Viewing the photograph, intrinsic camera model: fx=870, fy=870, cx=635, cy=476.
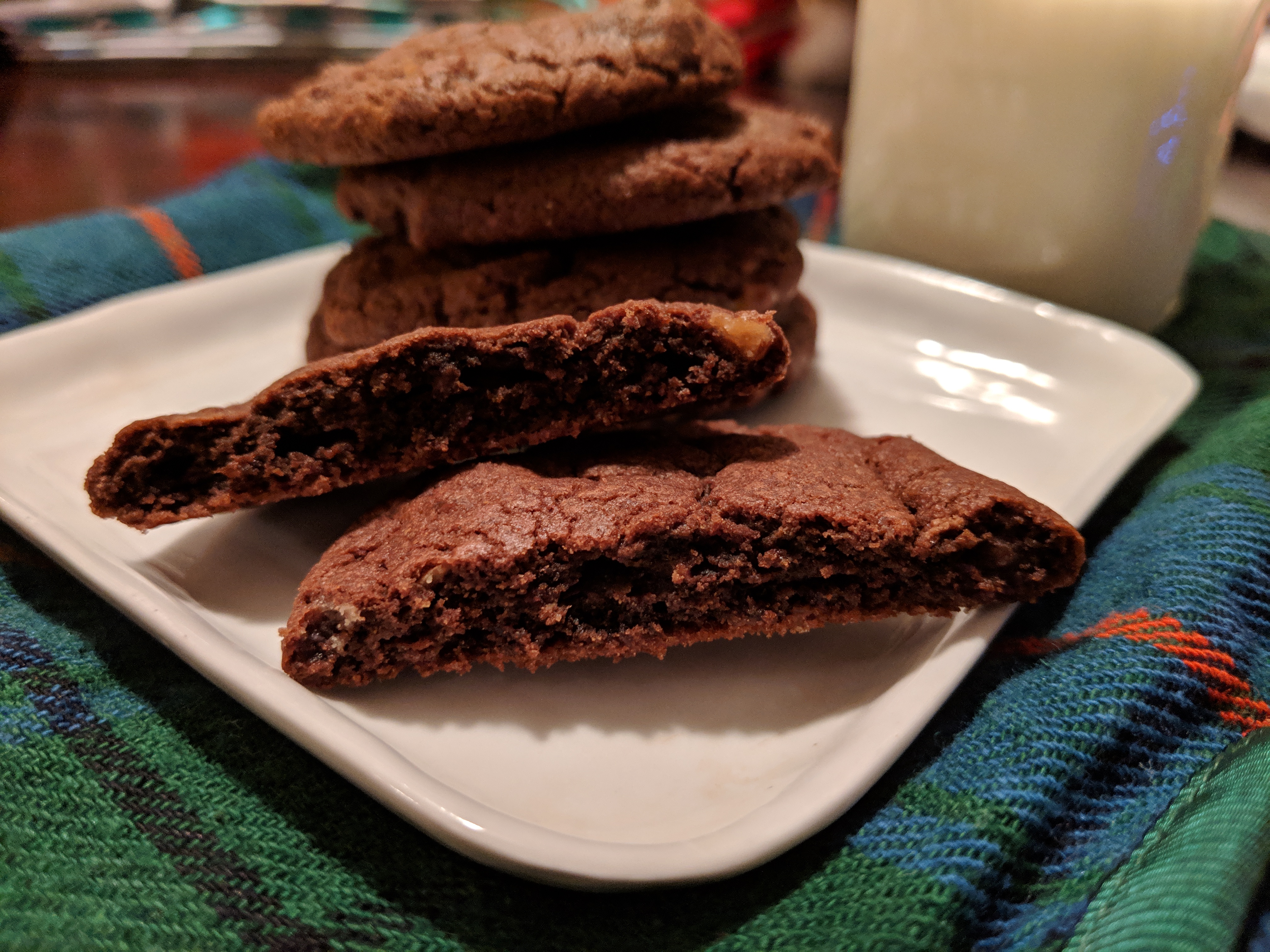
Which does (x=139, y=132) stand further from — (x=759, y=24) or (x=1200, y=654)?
(x=1200, y=654)

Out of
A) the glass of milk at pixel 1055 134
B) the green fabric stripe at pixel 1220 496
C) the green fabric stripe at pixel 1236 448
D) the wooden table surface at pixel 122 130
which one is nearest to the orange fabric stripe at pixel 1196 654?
the green fabric stripe at pixel 1220 496

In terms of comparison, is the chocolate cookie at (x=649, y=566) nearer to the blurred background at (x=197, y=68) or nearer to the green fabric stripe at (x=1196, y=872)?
the green fabric stripe at (x=1196, y=872)

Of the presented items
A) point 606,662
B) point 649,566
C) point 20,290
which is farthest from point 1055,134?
point 20,290

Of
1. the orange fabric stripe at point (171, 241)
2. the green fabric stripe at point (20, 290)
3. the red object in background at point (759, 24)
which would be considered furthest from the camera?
the red object in background at point (759, 24)

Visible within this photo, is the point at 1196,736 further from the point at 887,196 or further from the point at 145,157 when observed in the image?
the point at 145,157

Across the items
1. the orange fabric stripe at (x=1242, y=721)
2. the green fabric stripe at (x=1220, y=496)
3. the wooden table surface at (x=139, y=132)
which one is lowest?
the orange fabric stripe at (x=1242, y=721)

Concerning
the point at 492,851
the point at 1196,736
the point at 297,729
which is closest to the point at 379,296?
the point at 297,729
